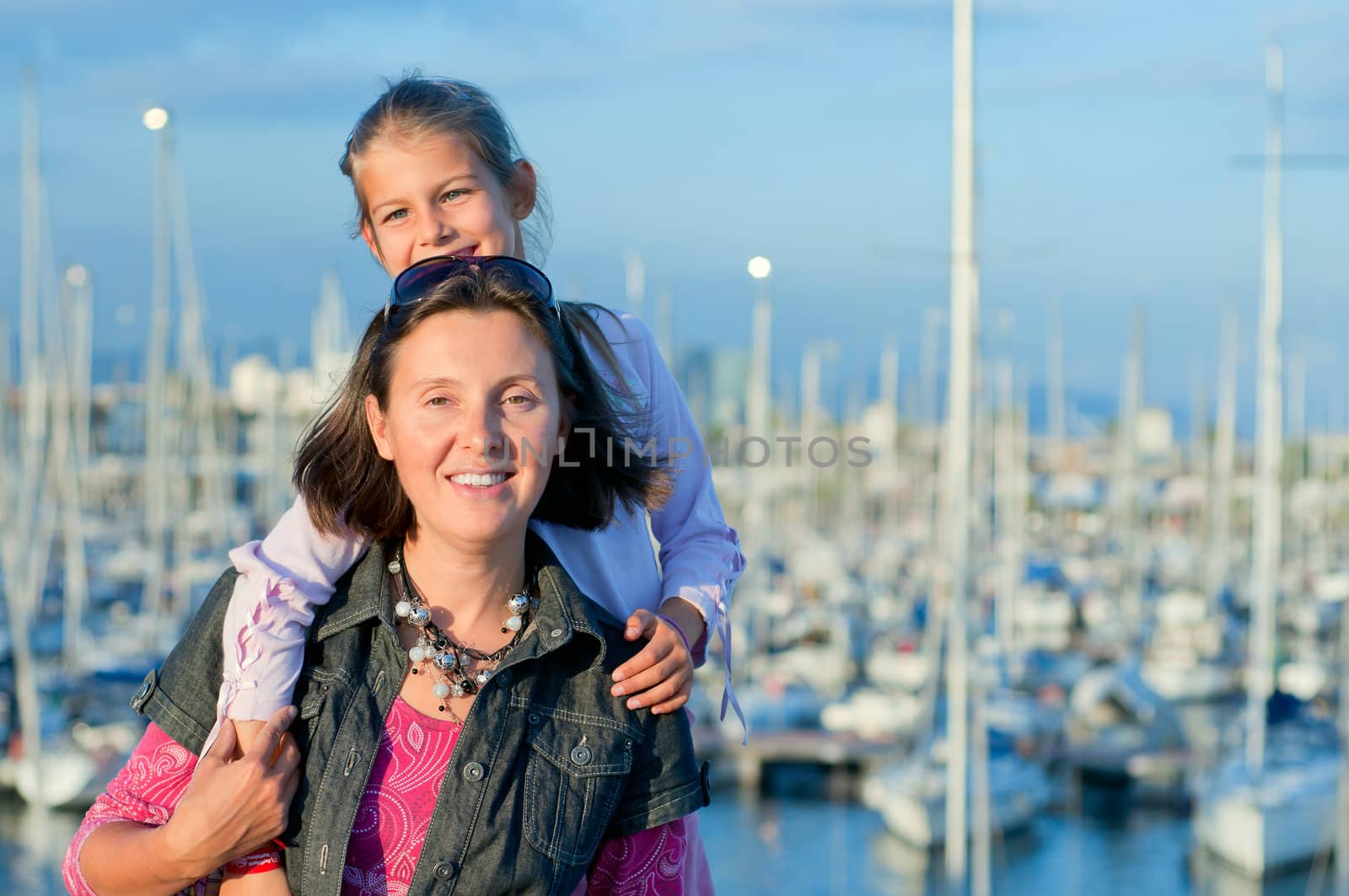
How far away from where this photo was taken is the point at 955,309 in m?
14.7

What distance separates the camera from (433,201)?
3.07 m

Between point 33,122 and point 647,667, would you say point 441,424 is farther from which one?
point 33,122

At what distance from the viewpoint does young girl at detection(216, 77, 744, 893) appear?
2.71 m

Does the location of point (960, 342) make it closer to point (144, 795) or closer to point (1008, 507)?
point (144, 795)

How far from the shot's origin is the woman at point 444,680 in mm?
2477

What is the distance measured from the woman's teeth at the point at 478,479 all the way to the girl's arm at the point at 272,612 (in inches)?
12.4

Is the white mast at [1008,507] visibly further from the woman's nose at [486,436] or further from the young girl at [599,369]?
the woman's nose at [486,436]

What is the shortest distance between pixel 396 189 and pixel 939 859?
78.6 feet

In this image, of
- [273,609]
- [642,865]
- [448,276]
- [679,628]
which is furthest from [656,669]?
[448,276]

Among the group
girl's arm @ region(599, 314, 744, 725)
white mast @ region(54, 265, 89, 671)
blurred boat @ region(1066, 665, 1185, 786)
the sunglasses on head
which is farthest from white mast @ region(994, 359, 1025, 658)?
the sunglasses on head

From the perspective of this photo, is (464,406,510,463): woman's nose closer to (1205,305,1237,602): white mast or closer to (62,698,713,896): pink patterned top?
(62,698,713,896): pink patterned top

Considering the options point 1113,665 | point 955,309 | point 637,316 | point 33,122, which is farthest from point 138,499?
point 637,316

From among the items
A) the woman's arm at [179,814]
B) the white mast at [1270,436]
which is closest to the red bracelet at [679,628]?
the woman's arm at [179,814]

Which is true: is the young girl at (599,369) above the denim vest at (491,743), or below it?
above
